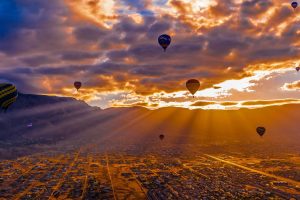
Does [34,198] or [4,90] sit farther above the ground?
[4,90]

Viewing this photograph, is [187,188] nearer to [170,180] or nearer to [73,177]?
[170,180]

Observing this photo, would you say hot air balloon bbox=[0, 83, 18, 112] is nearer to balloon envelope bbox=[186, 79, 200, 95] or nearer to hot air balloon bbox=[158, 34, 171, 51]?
hot air balloon bbox=[158, 34, 171, 51]

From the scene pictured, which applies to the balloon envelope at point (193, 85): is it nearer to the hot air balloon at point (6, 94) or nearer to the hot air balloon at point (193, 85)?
the hot air balloon at point (193, 85)

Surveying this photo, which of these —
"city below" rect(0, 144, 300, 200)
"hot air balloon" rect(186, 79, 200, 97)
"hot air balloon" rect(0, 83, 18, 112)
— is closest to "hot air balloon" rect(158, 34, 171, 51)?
"hot air balloon" rect(186, 79, 200, 97)

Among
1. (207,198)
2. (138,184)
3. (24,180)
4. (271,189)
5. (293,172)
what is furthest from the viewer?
(293,172)

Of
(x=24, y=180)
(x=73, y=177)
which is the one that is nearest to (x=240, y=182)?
(x=73, y=177)

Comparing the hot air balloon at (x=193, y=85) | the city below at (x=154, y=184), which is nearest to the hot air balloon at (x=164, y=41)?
the hot air balloon at (x=193, y=85)

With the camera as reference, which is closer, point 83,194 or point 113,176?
point 83,194
